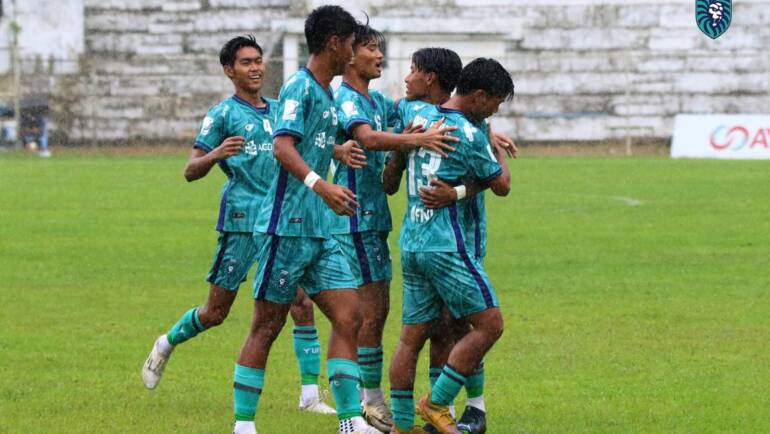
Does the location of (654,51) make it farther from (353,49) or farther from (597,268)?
(353,49)

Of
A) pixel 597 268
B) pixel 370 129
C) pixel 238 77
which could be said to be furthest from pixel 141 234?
pixel 370 129

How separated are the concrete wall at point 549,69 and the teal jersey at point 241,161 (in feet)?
114

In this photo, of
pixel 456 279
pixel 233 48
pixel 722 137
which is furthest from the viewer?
pixel 722 137

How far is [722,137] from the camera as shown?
36906mm

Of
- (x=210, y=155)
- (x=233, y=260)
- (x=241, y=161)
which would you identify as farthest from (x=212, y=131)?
(x=233, y=260)

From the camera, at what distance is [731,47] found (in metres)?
45.4

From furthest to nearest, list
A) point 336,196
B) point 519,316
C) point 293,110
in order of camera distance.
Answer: point 519,316 < point 293,110 < point 336,196

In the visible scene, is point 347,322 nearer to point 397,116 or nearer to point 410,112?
point 410,112

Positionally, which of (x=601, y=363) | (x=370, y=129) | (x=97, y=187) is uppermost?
(x=370, y=129)

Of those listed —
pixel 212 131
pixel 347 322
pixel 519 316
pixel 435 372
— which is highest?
pixel 212 131

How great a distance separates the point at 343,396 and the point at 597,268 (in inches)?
333

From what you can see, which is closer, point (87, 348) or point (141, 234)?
point (87, 348)

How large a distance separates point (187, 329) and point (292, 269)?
1804mm

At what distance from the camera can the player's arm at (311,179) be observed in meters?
7.39
